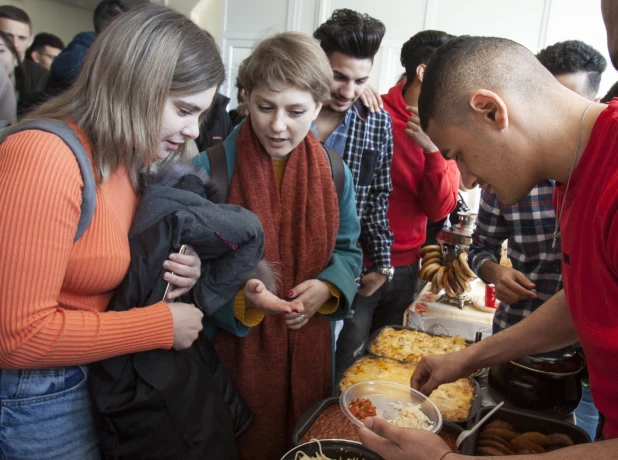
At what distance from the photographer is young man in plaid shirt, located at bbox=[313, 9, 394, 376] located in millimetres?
2215

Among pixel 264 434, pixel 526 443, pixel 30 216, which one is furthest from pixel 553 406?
pixel 30 216

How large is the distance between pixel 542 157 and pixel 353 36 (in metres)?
1.31

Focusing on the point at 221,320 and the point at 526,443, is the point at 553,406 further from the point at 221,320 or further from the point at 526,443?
the point at 221,320

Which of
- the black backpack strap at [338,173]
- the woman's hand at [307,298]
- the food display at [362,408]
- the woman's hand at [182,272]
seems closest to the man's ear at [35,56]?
the black backpack strap at [338,173]

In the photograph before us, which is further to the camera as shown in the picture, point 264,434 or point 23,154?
point 264,434

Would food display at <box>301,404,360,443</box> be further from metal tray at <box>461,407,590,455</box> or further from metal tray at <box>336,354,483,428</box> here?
metal tray at <box>461,407,590,455</box>

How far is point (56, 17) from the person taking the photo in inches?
376

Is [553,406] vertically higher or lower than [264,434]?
higher

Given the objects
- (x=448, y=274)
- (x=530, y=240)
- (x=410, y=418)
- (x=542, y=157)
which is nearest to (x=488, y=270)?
(x=530, y=240)

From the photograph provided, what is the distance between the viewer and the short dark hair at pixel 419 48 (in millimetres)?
2621

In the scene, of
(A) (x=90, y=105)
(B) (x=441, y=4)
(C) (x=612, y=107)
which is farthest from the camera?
(B) (x=441, y=4)

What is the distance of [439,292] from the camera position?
2.61 meters

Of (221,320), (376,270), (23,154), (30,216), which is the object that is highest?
(23,154)

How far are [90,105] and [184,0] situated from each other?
6.08m
